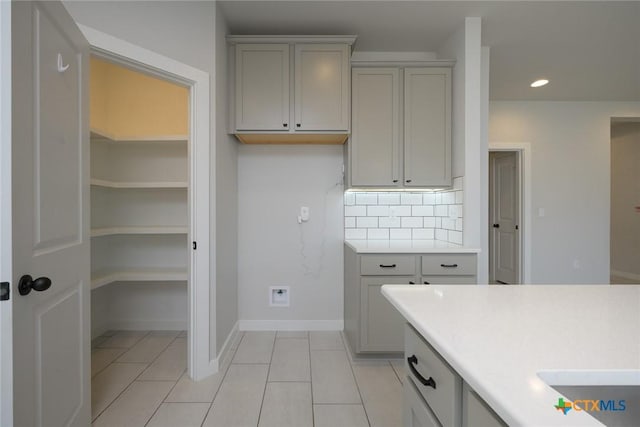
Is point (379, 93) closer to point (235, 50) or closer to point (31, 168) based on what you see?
point (235, 50)

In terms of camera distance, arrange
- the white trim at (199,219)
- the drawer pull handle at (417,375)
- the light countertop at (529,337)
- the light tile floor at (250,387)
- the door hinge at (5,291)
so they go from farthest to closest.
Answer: the white trim at (199,219)
the light tile floor at (250,387)
the door hinge at (5,291)
the drawer pull handle at (417,375)
the light countertop at (529,337)

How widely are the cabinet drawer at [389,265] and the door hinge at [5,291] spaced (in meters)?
1.99

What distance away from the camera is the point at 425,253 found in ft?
8.33

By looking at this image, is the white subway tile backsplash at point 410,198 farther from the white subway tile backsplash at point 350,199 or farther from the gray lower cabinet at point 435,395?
the gray lower cabinet at point 435,395

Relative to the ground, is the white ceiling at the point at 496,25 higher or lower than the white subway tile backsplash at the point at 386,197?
higher

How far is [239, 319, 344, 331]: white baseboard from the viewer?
3.20 m

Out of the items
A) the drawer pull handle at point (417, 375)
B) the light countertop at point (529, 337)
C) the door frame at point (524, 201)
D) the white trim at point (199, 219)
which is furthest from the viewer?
the door frame at point (524, 201)

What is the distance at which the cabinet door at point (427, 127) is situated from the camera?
9.23ft

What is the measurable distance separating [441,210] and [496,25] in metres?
1.59

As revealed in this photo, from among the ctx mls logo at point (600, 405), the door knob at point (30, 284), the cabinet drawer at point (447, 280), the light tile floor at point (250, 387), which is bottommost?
the light tile floor at point (250, 387)

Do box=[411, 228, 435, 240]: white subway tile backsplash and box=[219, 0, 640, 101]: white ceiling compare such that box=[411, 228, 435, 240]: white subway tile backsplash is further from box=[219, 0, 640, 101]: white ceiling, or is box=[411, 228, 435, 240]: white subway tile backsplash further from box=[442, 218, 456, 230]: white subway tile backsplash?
box=[219, 0, 640, 101]: white ceiling

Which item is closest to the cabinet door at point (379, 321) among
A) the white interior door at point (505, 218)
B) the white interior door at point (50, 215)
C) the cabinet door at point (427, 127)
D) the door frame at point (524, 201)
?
the cabinet door at point (427, 127)

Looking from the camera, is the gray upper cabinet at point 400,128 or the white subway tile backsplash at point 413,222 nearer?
the gray upper cabinet at point 400,128

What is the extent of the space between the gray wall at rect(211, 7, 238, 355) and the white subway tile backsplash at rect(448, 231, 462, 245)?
6.25 feet
